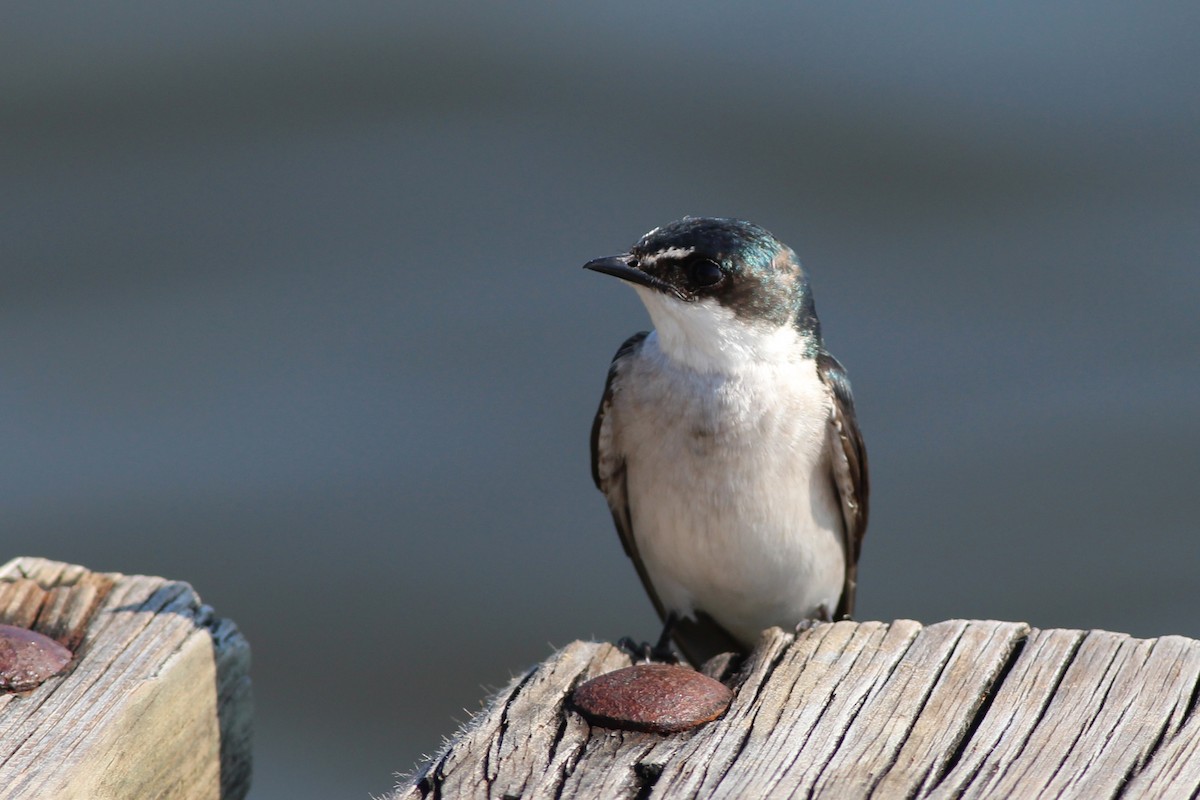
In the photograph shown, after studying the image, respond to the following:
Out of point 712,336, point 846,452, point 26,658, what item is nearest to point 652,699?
point 26,658

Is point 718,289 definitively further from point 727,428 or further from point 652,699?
point 652,699

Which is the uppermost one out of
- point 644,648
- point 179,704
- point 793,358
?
point 793,358

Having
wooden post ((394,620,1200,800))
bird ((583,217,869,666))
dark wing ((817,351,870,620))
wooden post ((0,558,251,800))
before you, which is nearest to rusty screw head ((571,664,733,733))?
wooden post ((394,620,1200,800))

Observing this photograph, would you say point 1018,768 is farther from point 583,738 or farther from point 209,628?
point 209,628

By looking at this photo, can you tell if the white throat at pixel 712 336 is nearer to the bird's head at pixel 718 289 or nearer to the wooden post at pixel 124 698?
the bird's head at pixel 718 289

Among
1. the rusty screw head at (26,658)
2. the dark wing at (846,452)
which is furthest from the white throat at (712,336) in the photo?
the rusty screw head at (26,658)

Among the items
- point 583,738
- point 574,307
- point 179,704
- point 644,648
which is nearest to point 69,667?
point 179,704

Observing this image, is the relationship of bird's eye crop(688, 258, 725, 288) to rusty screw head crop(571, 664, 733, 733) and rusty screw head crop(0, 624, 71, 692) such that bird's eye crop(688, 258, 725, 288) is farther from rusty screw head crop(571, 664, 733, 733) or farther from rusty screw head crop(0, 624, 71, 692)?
rusty screw head crop(0, 624, 71, 692)
